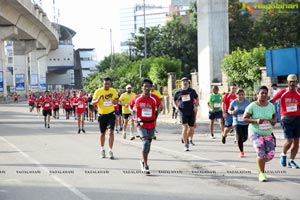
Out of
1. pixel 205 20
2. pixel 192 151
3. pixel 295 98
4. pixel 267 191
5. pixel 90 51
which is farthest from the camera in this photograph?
pixel 90 51

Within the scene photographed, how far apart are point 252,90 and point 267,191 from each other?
1786cm

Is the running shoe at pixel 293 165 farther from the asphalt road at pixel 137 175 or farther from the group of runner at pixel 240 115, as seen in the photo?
the asphalt road at pixel 137 175

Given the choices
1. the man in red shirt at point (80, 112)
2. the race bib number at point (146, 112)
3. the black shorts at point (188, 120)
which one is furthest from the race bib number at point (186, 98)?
the man in red shirt at point (80, 112)

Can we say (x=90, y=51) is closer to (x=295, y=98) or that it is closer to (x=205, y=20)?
(x=205, y=20)

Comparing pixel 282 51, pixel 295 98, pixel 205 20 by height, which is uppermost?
pixel 205 20

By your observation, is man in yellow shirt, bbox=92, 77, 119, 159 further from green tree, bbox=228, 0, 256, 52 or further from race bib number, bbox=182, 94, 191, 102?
green tree, bbox=228, 0, 256, 52

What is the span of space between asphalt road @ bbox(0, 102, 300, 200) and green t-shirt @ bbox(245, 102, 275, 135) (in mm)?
857

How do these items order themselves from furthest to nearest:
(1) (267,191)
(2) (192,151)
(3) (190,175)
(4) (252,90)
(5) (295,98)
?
(4) (252,90), (2) (192,151), (5) (295,98), (3) (190,175), (1) (267,191)

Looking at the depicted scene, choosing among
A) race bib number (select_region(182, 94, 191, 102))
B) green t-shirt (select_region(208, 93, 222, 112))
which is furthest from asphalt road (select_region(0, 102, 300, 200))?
green t-shirt (select_region(208, 93, 222, 112))

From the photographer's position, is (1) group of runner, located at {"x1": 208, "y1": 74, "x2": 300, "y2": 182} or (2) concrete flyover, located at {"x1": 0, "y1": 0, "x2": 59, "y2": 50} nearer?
(1) group of runner, located at {"x1": 208, "y1": 74, "x2": 300, "y2": 182}

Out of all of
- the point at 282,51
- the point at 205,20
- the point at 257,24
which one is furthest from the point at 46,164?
the point at 257,24

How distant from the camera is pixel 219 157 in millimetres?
12797

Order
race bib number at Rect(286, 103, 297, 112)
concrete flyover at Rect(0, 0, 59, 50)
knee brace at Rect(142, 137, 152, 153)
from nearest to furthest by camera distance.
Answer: knee brace at Rect(142, 137, 152, 153) < race bib number at Rect(286, 103, 297, 112) < concrete flyover at Rect(0, 0, 59, 50)

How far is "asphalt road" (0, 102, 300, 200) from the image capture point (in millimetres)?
8531
